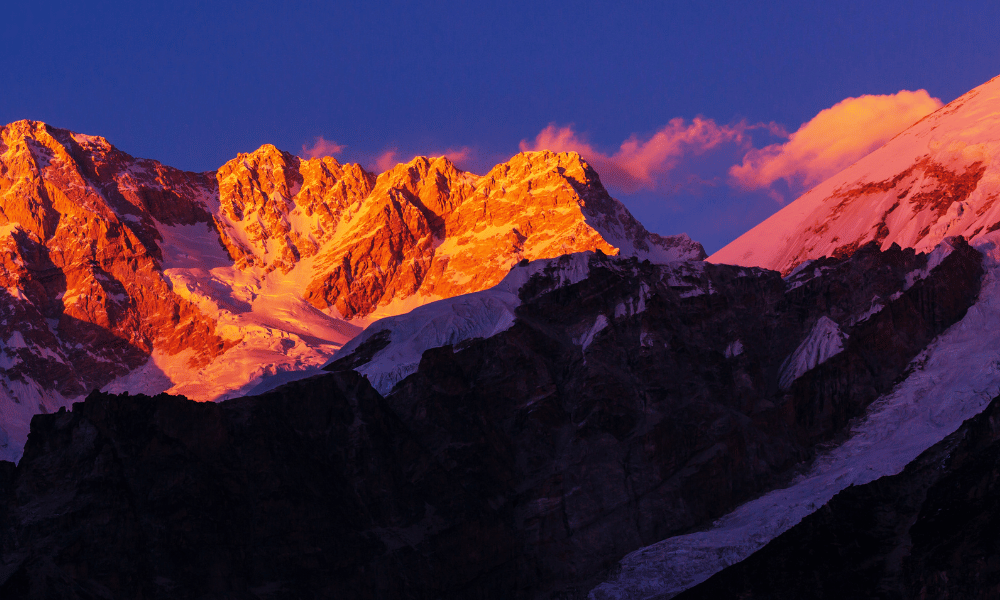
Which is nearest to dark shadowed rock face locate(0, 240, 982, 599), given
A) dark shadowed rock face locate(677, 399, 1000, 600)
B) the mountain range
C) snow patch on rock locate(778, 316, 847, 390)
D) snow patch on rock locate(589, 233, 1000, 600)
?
the mountain range

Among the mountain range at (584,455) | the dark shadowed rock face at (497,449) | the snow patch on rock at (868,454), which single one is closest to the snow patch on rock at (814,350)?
the mountain range at (584,455)

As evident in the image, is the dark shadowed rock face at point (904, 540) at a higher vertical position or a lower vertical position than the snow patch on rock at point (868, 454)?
lower

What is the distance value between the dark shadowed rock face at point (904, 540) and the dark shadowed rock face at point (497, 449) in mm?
15598

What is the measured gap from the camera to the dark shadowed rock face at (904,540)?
104m

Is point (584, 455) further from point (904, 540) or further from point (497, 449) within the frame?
point (904, 540)

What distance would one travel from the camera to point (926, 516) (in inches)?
4459

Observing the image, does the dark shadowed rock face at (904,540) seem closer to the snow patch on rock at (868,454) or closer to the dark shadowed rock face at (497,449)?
the snow patch on rock at (868,454)

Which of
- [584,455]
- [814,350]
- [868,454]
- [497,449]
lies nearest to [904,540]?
[868,454]

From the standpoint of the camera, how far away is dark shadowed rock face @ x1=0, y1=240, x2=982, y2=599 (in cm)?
11656

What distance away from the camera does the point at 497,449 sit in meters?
139

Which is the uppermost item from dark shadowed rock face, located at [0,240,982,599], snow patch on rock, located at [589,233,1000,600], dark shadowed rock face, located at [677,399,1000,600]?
dark shadowed rock face, located at [0,240,982,599]

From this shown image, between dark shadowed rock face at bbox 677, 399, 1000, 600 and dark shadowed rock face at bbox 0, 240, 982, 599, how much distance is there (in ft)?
51.2

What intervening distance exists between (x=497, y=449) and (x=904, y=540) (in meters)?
41.7

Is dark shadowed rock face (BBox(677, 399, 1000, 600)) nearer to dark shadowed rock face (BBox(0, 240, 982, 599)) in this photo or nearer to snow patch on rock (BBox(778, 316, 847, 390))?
dark shadowed rock face (BBox(0, 240, 982, 599))
